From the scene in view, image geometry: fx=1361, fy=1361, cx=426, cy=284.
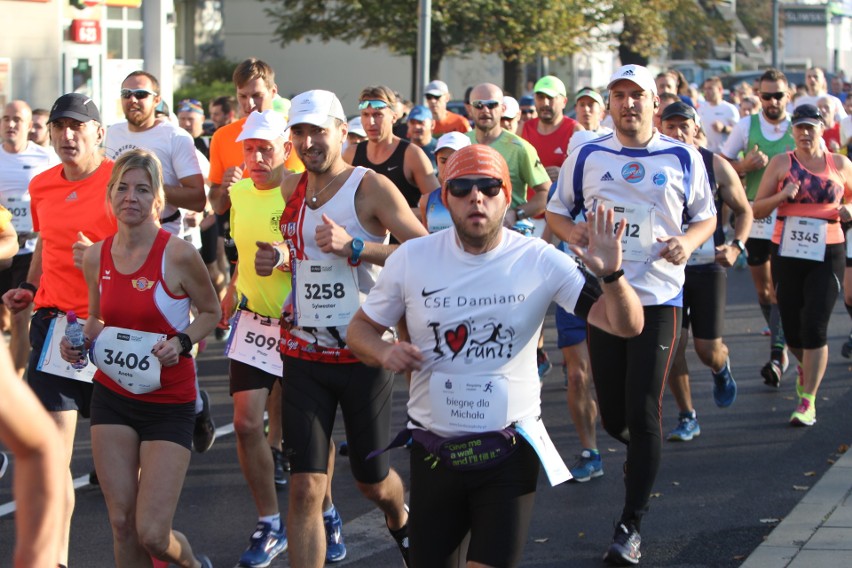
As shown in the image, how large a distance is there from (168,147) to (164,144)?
0.11 ft

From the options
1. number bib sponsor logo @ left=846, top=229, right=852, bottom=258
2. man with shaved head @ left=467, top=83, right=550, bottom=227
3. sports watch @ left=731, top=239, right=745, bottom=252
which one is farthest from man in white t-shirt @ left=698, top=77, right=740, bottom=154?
sports watch @ left=731, top=239, right=745, bottom=252

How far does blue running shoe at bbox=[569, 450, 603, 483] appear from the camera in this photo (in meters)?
7.67

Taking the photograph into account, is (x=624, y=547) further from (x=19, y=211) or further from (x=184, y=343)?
(x=19, y=211)

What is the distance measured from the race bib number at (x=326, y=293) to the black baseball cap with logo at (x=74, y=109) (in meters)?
1.29

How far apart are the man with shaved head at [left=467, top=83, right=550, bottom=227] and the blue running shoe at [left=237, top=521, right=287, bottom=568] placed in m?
3.45

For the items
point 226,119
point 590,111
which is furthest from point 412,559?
point 226,119

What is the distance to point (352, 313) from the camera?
5.67m

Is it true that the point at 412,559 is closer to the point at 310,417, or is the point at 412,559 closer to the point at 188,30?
the point at 310,417

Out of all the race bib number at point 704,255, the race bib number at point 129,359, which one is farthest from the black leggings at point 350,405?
the race bib number at point 704,255

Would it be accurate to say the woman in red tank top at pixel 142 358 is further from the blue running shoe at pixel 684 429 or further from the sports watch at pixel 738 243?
the blue running shoe at pixel 684 429

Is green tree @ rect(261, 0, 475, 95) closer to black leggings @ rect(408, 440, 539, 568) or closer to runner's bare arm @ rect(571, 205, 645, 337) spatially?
runner's bare arm @ rect(571, 205, 645, 337)

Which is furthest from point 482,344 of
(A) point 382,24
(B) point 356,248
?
(A) point 382,24

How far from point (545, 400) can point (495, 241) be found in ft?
18.5

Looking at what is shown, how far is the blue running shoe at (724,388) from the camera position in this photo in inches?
347
